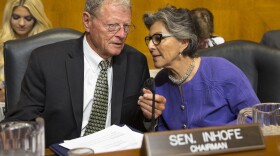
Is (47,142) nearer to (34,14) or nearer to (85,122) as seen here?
(85,122)

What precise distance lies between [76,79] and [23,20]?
5.27 feet

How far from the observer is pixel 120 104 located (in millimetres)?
1907

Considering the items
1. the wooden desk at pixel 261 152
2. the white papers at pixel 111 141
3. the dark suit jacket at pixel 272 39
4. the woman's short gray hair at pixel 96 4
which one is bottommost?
the white papers at pixel 111 141

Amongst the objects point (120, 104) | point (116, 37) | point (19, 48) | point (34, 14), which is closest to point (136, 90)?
point (120, 104)

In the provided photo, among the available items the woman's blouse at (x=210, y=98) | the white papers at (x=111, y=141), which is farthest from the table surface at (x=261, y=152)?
the woman's blouse at (x=210, y=98)

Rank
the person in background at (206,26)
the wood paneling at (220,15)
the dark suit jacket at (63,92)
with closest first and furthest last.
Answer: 1. the dark suit jacket at (63,92)
2. the person in background at (206,26)
3. the wood paneling at (220,15)

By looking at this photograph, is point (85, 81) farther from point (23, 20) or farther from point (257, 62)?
point (23, 20)

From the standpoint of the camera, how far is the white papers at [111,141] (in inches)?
50.4

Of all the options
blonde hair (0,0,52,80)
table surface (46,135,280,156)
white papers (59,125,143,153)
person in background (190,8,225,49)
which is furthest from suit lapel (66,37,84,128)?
person in background (190,8,225,49)

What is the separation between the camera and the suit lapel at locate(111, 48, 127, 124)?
6.21 feet

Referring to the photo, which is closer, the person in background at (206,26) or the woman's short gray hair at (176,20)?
the woman's short gray hair at (176,20)

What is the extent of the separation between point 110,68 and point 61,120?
0.32 m

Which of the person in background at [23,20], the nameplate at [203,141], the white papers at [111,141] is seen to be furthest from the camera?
the person in background at [23,20]

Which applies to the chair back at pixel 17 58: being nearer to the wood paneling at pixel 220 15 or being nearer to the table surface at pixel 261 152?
the table surface at pixel 261 152
